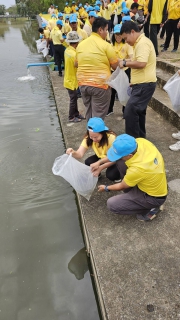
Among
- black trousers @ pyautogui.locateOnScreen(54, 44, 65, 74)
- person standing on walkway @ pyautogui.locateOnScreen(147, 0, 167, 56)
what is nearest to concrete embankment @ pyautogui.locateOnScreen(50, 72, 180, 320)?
person standing on walkway @ pyautogui.locateOnScreen(147, 0, 167, 56)

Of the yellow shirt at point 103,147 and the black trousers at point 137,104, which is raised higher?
the black trousers at point 137,104

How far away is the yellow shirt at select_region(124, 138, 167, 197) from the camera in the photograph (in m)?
2.25

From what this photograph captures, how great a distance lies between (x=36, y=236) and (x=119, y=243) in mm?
1042

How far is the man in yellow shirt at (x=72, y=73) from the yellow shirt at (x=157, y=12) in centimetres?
256

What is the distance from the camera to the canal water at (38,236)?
2.22 meters

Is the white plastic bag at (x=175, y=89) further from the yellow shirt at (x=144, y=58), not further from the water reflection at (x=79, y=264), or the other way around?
the water reflection at (x=79, y=264)

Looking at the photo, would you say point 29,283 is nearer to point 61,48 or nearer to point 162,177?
point 162,177

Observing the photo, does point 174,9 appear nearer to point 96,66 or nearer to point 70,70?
point 70,70

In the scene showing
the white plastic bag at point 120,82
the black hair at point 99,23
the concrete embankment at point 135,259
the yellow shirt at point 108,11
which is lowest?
the concrete embankment at point 135,259

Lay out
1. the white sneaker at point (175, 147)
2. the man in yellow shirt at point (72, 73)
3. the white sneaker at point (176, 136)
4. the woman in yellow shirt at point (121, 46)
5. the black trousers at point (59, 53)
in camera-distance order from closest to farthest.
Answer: the white sneaker at point (175, 147) < the white sneaker at point (176, 136) < the woman in yellow shirt at point (121, 46) < the man in yellow shirt at point (72, 73) < the black trousers at point (59, 53)

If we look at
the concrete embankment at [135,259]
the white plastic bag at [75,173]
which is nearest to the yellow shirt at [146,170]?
the concrete embankment at [135,259]

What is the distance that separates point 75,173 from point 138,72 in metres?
1.56

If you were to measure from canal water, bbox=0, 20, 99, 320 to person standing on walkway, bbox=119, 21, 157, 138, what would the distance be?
1.35 m

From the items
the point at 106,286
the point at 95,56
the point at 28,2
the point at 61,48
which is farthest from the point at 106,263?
the point at 28,2
